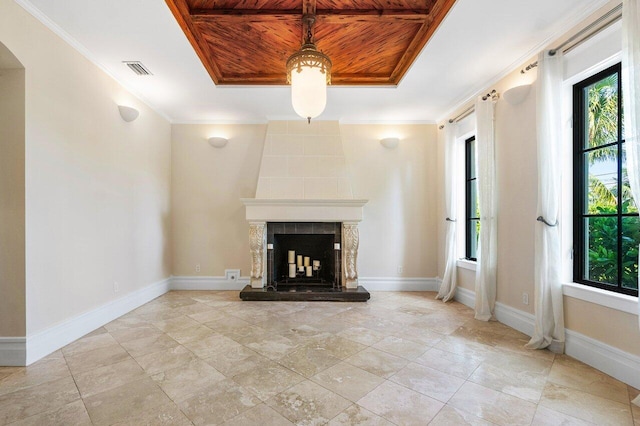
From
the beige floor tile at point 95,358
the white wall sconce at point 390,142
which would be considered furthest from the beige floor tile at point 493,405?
the white wall sconce at point 390,142

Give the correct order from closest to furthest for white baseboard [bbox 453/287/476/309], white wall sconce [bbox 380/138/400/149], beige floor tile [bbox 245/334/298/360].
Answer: beige floor tile [bbox 245/334/298/360] → white baseboard [bbox 453/287/476/309] → white wall sconce [bbox 380/138/400/149]

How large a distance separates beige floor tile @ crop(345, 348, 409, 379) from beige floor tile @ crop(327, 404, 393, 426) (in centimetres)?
43

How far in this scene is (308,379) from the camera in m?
1.96

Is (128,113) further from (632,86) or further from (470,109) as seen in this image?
(632,86)

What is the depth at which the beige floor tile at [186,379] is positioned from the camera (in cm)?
181

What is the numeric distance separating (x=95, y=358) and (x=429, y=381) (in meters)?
2.60

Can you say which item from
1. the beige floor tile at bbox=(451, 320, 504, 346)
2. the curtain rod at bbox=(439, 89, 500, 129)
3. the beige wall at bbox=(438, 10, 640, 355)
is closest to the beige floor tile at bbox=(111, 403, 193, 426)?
the beige floor tile at bbox=(451, 320, 504, 346)

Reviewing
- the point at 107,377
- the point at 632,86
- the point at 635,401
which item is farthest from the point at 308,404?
the point at 632,86

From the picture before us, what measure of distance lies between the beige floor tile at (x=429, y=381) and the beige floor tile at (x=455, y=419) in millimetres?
113

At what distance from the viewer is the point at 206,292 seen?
4.41m

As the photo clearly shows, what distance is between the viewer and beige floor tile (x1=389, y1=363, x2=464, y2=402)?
1.82 metres

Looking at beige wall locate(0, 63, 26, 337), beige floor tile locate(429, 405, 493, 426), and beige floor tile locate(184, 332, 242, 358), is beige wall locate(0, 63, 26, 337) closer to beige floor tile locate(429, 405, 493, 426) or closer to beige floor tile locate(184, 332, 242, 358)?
beige floor tile locate(184, 332, 242, 358)

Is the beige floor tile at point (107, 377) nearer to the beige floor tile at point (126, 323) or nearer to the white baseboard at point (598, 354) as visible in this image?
the beige floor tile at point (126, 323)

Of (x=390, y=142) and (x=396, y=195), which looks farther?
(x=396, y=195)
